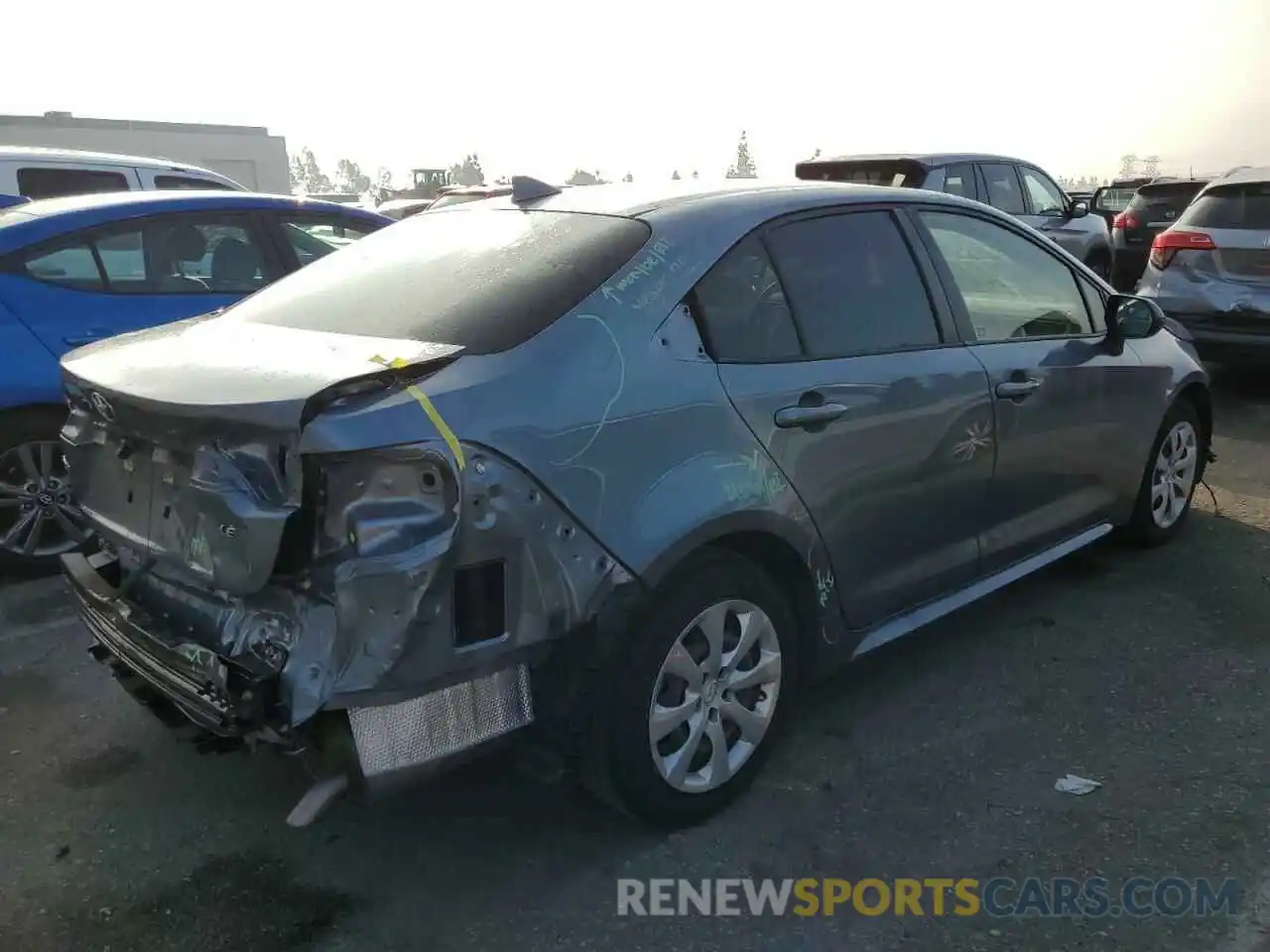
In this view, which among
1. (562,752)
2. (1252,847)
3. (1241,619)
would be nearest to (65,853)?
(562,752)

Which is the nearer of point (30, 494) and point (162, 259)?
point (30, 494)

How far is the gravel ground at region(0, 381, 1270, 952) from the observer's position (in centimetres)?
256

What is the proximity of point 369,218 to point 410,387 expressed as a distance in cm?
382

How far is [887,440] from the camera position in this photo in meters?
3.22

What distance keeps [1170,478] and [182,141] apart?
32.4 m

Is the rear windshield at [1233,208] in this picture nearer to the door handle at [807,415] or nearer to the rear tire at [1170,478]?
the rear tire at [1170,478]

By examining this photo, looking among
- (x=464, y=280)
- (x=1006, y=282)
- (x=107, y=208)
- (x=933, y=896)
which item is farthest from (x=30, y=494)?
(x=1006, y=282)

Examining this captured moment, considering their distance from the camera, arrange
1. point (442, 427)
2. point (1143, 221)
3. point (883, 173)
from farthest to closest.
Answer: point (1143, 221) → point (883, 173) → point (442, 427)

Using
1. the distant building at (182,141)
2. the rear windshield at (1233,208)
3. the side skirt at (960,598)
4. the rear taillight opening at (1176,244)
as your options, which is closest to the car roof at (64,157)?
the side skirt at (960,598)

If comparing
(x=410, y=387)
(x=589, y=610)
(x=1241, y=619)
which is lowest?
(x=1241, y=619)

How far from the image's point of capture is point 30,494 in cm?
462

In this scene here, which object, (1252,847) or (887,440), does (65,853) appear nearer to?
(887,440)

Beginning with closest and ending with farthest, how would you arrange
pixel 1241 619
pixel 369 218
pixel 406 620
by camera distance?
pixel 406 620
pixel 1241 619
pixel 369 218

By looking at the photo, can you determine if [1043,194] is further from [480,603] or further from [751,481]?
[480,603]
